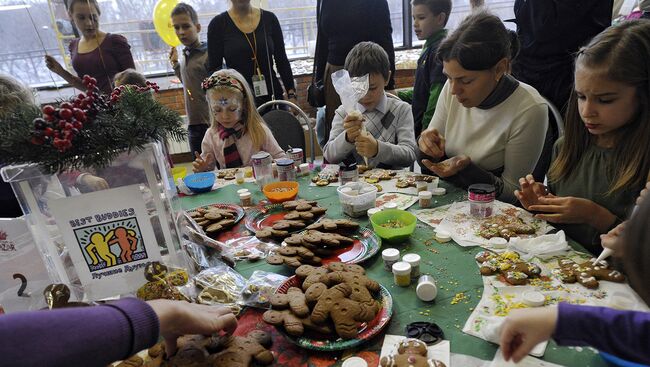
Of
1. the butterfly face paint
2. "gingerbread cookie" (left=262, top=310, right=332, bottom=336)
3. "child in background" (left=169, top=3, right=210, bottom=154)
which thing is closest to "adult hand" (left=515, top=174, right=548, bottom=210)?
"gingerbread cookie" (left=262, top=310, right=332, bottom=336)

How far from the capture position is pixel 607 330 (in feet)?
2.40

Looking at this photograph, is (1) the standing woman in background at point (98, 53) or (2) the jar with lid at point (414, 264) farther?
(1) the standing woman in background at point (98, 53)

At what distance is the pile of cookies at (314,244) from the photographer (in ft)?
4.35

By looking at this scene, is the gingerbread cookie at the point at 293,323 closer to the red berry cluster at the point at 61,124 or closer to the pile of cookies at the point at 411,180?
the red berry cluster at the point at 61,124

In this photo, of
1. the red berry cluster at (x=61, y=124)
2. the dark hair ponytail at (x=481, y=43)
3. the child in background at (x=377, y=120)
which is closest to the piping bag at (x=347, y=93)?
the child in background at (x=377, y=120)

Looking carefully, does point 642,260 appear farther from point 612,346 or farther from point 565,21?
point 565,21

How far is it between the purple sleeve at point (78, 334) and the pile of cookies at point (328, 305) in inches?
13.2

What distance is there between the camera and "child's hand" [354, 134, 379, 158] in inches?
83.8

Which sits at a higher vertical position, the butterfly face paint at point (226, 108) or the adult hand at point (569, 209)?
the butterfly face paint at point (226, 108)

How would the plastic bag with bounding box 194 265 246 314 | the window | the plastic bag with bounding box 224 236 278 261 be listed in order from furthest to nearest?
the window < the plastic bag with bounding box 224 236 278 261 < the plastic bag with bounding box 194 265 246 314

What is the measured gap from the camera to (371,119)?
2541 mm

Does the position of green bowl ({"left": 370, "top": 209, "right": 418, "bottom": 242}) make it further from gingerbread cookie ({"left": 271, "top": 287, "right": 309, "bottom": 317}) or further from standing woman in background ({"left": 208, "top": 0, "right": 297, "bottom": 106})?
standing woman in background ({"left": 208, "top": 0, "right": 297, "bottom": 106})

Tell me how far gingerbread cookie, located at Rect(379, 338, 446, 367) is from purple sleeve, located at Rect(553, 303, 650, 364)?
0.27m

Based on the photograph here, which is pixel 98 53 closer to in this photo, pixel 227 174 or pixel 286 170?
pixel 227 174
